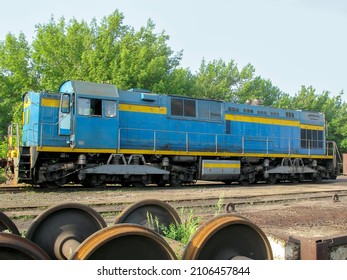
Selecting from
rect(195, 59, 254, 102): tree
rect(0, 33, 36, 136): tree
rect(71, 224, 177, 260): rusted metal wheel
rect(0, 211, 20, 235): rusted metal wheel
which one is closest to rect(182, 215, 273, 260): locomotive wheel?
rect(71, 224, 177, 260): rusted metal wheel

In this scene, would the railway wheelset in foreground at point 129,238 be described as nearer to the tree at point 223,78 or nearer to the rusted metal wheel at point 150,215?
the rusted metal wheel at point 150,215

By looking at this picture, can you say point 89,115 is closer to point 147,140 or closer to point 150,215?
point 147,140

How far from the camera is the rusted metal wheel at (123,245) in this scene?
6.53 ft

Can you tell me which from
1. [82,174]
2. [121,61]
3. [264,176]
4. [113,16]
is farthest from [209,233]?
[113,16]

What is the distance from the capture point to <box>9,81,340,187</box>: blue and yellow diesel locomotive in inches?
521

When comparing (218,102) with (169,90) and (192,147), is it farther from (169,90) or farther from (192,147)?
(169,90)

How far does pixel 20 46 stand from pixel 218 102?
75.6 ft

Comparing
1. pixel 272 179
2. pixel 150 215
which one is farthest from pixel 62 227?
pixel 272 179

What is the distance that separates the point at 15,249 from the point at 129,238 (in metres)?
0.61

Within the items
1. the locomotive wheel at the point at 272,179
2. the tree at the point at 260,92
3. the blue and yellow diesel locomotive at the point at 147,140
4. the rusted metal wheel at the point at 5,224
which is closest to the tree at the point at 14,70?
the blue and yellow diesel locomotive at the point at 147,140

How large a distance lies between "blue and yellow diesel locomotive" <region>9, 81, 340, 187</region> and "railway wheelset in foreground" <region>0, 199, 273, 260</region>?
1002 centimetres

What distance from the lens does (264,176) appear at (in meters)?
18.2

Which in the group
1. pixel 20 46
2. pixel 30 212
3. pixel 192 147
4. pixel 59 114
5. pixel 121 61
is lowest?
pixel 30 212

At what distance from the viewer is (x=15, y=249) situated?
1.93 meters
